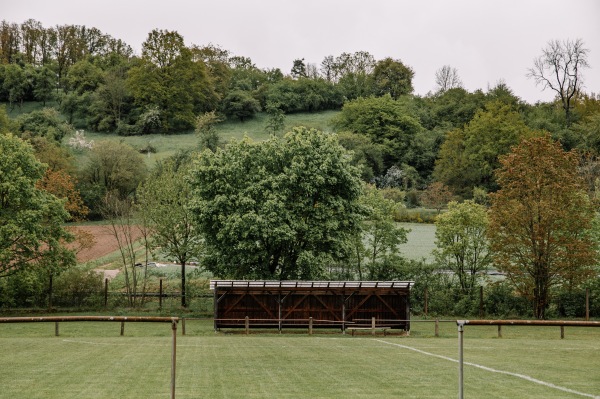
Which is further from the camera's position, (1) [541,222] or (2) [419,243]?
(2) [419,243]

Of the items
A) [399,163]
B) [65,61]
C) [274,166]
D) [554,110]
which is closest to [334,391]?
[274,166]

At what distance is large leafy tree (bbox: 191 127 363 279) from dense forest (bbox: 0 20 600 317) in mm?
133

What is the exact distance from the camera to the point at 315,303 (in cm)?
3844

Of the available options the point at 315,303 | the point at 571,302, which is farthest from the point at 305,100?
the point at 315,303

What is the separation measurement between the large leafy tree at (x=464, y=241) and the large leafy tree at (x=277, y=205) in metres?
8.42

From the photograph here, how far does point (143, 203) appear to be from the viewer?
171ft

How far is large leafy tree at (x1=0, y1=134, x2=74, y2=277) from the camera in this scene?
1716 inches

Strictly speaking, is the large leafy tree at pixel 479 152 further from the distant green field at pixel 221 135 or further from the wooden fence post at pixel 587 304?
the wooden fence post at pixel 587 304

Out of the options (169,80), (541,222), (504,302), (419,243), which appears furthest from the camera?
(169,80)

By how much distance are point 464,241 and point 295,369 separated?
1267 inches

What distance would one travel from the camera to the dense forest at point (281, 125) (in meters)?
43.7

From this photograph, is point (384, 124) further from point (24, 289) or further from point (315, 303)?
point (315, 303)

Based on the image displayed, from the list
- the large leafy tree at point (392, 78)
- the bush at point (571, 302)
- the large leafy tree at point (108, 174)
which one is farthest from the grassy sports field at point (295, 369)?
the large leafy tree at point (392, 78)

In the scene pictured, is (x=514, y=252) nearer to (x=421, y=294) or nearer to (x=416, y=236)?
(x=421, y=294)
